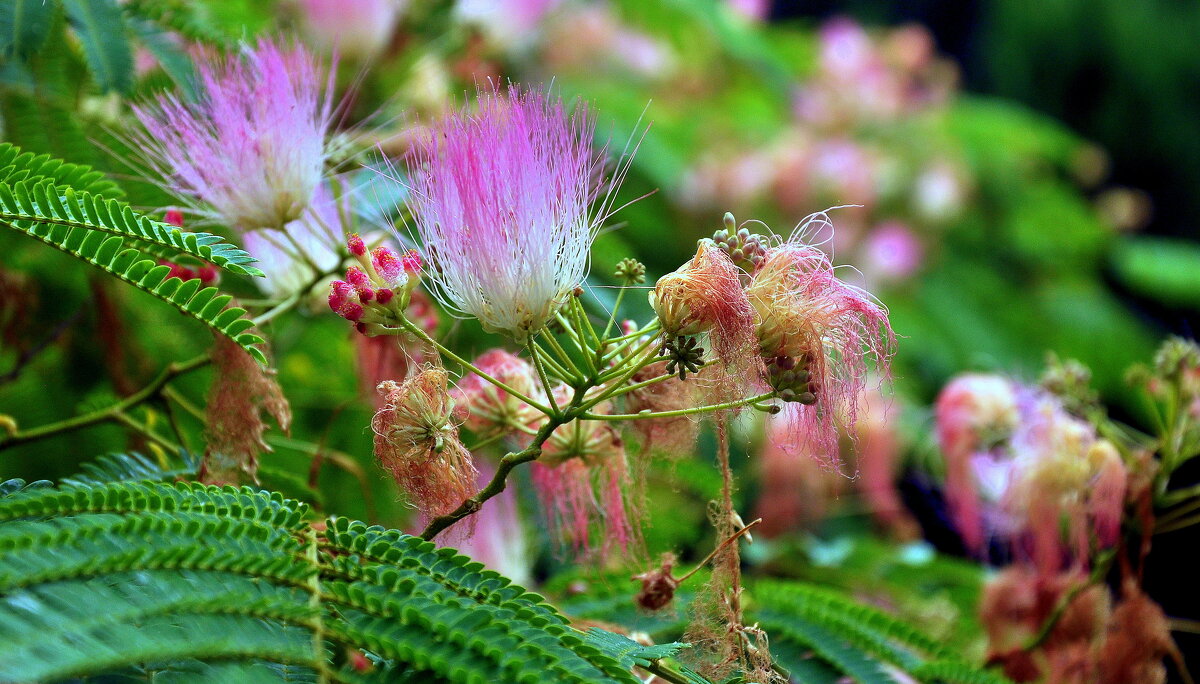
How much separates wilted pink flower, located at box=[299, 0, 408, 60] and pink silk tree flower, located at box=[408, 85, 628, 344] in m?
1.50

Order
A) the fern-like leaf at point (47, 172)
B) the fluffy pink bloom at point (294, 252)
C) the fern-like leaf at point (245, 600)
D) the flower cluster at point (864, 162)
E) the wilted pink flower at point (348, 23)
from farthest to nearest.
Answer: the flower cluster at point (864, 162), the wilted pink flower at point (348, 23), the fluffy pink bloom at point (294, 252), the fern-like leaf at point (47, 172), the fern-like leaf at point (245, 600)

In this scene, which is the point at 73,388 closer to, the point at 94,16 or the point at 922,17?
the point at 94,16

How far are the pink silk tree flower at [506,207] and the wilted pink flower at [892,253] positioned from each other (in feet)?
11.7

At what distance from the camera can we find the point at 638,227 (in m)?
3.36

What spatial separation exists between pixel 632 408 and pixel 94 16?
971 millimetres

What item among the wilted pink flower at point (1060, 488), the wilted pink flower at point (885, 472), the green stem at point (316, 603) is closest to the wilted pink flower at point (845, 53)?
the wilted pink flower at point (885, 472)

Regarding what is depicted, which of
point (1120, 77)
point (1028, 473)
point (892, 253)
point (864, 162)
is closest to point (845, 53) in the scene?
point (864, 162)

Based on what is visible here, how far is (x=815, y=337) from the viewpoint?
987 mm

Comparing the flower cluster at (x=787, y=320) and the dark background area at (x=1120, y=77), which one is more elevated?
the dark background area at (x=1120, y=77)

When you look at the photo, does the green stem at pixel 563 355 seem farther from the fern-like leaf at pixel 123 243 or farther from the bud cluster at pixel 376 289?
the fern-like leaf at pixel 123 243

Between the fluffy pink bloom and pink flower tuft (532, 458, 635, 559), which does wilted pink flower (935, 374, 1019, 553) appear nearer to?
pink flower tuft (532, 458, 635, 559)

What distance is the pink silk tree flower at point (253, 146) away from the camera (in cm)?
116

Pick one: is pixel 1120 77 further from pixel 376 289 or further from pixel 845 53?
pixel 376 289

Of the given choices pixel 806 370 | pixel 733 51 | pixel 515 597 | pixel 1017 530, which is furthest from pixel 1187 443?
pixel 733 51
